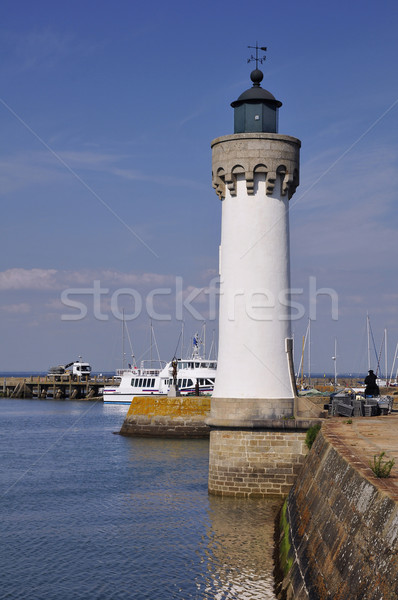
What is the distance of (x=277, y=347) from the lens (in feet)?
70.6

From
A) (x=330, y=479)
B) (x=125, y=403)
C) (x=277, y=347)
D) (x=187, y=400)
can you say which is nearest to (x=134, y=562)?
(x=330, y=479)

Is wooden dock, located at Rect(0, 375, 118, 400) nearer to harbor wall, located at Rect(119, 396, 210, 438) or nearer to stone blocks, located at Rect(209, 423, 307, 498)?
harbor wall, located at Rect(119, 396, 210, 438)

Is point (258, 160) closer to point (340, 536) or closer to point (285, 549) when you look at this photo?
point (285, 549)

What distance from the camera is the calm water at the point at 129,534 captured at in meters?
14.6

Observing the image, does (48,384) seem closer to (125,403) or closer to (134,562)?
(125,403)

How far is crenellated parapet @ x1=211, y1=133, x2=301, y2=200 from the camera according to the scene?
21422mm

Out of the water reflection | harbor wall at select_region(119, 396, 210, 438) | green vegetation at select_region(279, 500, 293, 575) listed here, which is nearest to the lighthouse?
the water reflection

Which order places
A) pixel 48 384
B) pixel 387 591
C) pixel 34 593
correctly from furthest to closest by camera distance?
pixel 48 384 < pixel 34 593 < pixel 387 591

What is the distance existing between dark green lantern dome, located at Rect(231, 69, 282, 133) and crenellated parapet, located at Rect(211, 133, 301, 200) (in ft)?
2.46

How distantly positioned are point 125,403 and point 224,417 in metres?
61.2

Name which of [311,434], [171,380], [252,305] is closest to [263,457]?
[311,434]

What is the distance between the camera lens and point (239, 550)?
1655cm

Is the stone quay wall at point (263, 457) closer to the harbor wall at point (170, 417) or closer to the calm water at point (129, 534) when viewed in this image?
the calm water at point (129, 534)

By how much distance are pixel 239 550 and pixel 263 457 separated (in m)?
4.49
